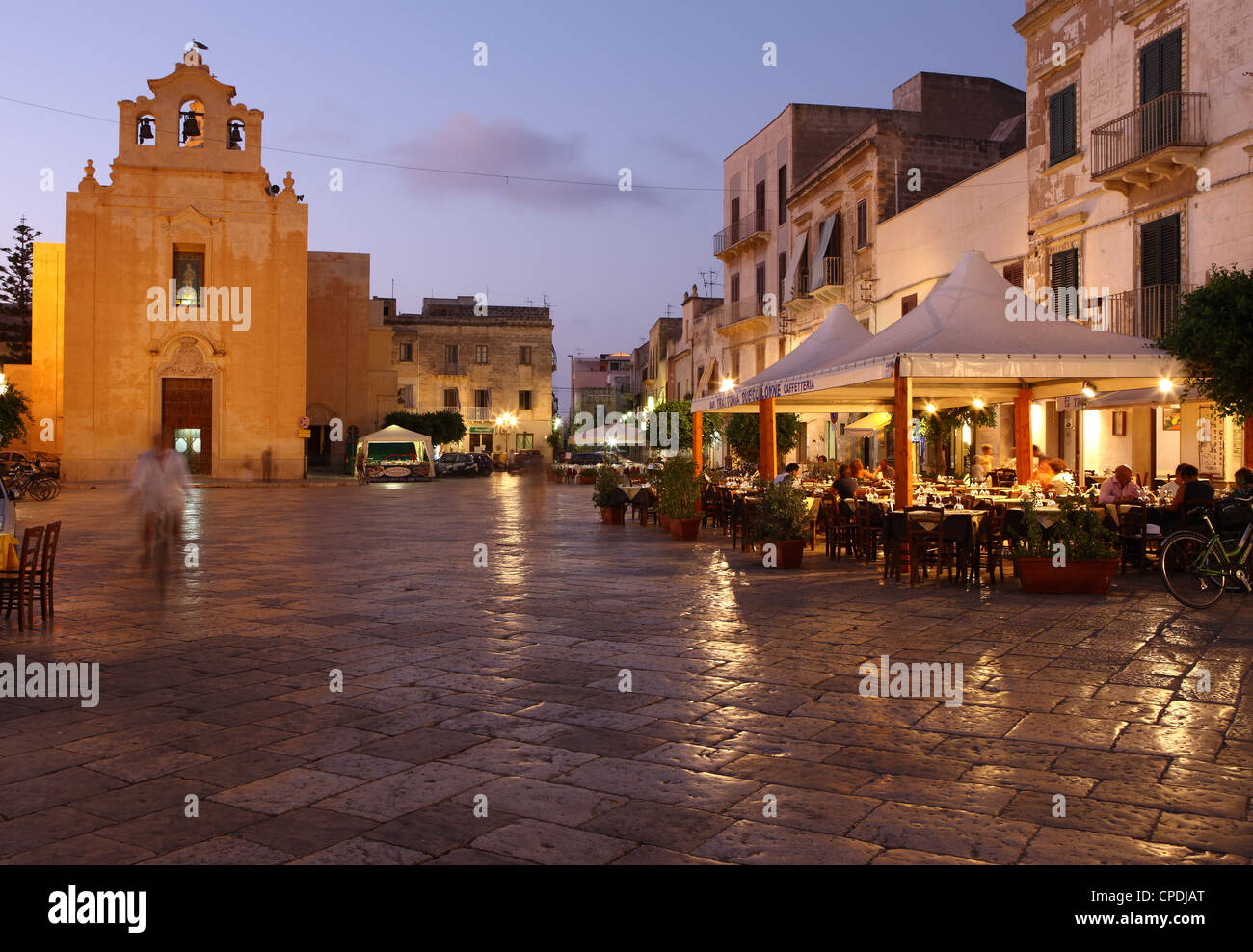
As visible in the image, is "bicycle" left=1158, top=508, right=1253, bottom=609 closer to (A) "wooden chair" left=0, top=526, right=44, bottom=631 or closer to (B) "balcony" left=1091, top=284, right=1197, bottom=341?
(B) "balcony" left=1091, top=284, right=1197, bottom=341

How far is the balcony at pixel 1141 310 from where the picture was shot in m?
15.3

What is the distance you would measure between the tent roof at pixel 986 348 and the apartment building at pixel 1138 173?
11.5ft

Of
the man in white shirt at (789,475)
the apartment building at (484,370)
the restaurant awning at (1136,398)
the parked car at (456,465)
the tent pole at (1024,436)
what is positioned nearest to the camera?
the man in white shirt at (789,475)

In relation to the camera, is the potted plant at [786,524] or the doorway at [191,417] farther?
the doorway at [191,417]

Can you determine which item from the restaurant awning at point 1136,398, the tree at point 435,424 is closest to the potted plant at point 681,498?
the restaurant awning at point 1136,398

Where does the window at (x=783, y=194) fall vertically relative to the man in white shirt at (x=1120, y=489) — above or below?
above

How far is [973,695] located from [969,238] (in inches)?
678

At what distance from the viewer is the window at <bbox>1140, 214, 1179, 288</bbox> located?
15445 mm

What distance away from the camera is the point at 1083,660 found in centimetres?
630

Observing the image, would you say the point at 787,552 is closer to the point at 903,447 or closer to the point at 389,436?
the point at 903,447

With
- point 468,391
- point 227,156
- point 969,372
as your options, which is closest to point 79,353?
point 227,156

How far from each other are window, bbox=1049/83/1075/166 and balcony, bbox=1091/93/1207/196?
1094 millimetres

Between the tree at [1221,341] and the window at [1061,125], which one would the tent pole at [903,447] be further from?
the window at [1061,125]

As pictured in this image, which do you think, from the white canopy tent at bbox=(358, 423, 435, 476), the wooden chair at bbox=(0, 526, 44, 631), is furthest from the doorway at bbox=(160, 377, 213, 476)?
the wooden chair at bbox=(0, 526, 44, 631)
